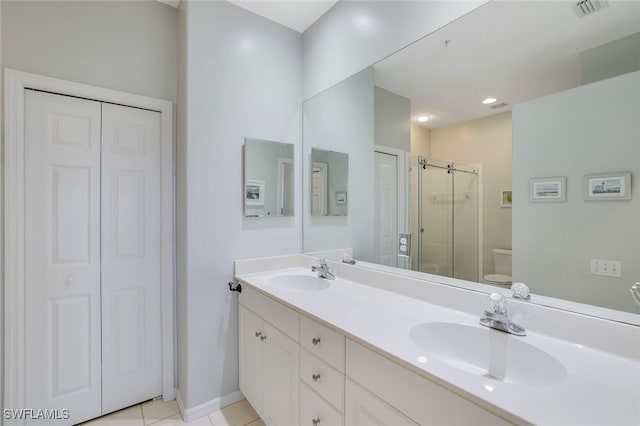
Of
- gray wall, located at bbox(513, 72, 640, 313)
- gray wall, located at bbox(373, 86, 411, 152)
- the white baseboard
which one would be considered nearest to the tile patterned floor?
the white baseboard

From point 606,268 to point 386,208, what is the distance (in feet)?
3.10

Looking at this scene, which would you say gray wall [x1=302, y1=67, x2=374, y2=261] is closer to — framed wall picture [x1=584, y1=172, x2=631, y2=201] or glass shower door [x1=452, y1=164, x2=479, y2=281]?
glass shower door [x1=452, y1=164, x2=479, y2=281]

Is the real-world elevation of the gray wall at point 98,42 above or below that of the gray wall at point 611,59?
above

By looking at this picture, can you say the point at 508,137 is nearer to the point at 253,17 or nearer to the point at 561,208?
the point at 561,208

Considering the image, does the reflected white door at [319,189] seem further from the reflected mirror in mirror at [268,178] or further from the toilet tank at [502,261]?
the toilet tank at [502,261]

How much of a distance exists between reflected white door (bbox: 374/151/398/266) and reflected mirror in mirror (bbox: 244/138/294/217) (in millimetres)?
758

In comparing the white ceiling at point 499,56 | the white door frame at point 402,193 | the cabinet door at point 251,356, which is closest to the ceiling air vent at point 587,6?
the white ceiling at point 499,56

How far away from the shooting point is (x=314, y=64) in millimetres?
2146

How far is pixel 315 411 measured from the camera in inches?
45.7

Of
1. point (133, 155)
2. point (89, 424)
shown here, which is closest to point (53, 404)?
point (89, 424)

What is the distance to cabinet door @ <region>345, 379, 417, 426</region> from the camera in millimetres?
841

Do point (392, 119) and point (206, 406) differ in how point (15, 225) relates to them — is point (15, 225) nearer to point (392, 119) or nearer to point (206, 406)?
point (206, 406)

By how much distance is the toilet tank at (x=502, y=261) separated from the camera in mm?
1145

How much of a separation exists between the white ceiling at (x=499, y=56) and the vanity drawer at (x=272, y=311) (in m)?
1.19
